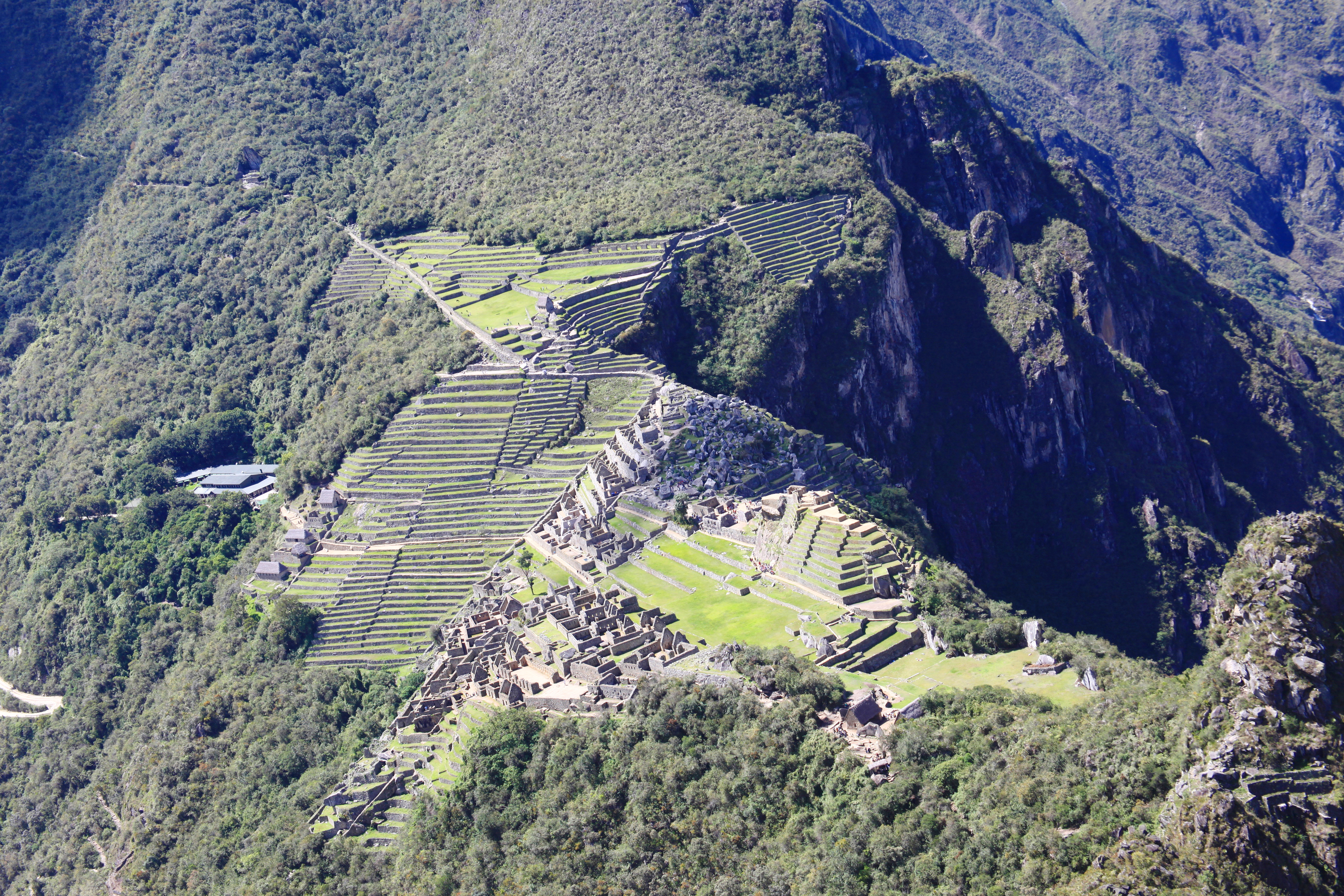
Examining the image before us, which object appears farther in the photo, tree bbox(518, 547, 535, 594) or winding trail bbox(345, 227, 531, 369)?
winding trail bbox(345, 227, 531, 369)

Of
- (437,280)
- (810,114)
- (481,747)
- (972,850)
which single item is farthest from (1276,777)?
(810,114)

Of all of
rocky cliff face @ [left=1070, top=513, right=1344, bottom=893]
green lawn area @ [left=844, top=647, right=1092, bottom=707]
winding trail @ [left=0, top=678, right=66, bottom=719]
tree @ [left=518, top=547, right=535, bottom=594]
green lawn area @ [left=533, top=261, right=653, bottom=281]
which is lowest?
winding trail @ [left=0, top=678, right=66, bottom=719]

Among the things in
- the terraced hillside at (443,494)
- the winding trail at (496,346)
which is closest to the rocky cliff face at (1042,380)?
the winding trail at (496,346)

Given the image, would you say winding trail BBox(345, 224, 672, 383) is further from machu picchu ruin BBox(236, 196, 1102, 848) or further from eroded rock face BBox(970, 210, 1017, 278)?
eroded rock face BBox(970, 210, 1017, 278)

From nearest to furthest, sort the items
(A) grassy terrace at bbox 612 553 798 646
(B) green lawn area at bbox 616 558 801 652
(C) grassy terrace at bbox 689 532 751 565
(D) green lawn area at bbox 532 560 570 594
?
(B) green lawn area at bbox 616 558 801 652
(A) grassy terrace at bbox 612 553 798 646
(C) grassy terrace at bbox 689 532 751 565
(D) green lawn area at bbox 532 560 570 594

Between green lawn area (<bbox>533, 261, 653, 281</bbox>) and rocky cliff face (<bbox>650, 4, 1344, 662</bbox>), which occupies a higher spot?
green lawn area (<bbox>533, 261, 653, 281</bbox>)

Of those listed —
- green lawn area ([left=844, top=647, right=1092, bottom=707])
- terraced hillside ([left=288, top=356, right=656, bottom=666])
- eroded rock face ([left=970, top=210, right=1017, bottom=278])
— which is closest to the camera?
green lawn area ([left=844, top=647, right=1092, bottom=707])

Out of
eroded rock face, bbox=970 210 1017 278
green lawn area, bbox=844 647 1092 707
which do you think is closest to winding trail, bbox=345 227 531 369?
green lawn area, bbox=844 647 1092 707
